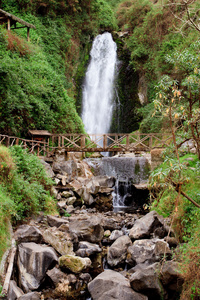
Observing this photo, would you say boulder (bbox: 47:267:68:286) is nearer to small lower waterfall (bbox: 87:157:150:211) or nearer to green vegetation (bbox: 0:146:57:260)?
green vegetation (bbox: 0:146:57:260)

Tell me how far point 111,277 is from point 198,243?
172 cm

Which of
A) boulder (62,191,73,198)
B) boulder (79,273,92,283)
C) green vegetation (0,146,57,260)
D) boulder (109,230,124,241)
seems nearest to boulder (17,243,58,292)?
green vegetation (0,146,57,260)

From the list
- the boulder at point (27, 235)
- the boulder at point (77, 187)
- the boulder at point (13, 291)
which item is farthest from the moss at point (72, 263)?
the boulder at point (77, 187)

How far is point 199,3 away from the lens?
1377 cm

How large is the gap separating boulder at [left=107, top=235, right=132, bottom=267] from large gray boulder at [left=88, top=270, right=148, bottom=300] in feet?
3.85

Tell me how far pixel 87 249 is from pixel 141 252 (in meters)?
1.36

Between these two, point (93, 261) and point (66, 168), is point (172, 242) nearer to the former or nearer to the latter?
point (93, 261)

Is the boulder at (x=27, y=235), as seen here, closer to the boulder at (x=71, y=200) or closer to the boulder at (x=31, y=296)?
the boulder at (x=31, y=296)

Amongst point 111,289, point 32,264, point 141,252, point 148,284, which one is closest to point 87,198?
point 141,252

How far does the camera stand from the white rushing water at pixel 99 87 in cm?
2164

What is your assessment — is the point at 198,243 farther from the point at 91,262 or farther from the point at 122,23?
the point at 122,23

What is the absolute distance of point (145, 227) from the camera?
6.64 m

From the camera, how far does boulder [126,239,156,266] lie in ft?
18.1

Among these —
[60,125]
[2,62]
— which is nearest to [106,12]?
[60,125]
